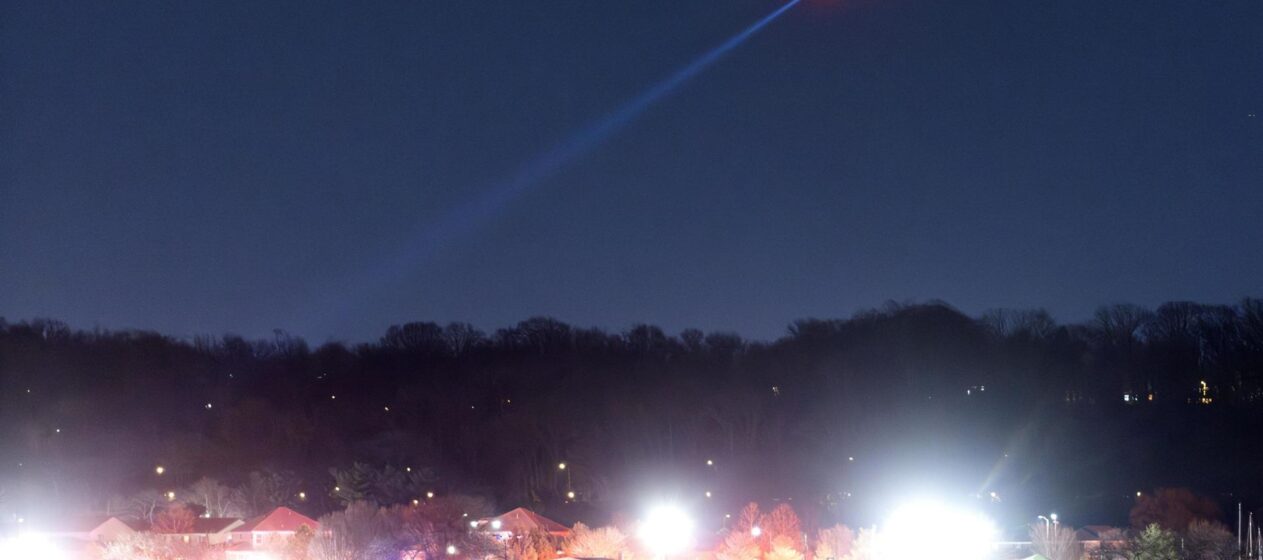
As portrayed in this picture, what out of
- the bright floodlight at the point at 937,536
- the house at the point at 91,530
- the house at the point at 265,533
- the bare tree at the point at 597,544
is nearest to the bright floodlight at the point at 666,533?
the bare tree at the point at 597,544

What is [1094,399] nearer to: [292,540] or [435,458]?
[435,458]

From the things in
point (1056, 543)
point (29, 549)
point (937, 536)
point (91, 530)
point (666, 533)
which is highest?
point (91, 530)

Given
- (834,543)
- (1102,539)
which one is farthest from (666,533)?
(1102,539)

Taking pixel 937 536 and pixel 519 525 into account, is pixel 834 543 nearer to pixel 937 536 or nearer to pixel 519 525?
pixel 937 536

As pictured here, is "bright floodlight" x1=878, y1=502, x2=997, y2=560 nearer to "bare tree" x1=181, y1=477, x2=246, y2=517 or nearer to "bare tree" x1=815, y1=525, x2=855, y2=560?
"bare tree" x1=815, y1=525, x2=855, y2=560

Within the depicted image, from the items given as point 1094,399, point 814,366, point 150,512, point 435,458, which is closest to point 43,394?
point 150,512

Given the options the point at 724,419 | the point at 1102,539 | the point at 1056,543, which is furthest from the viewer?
the point at 724,419

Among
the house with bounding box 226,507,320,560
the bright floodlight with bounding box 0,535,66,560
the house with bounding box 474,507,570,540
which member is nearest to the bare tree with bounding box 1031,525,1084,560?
the house with bounding box 474,507,570,540
